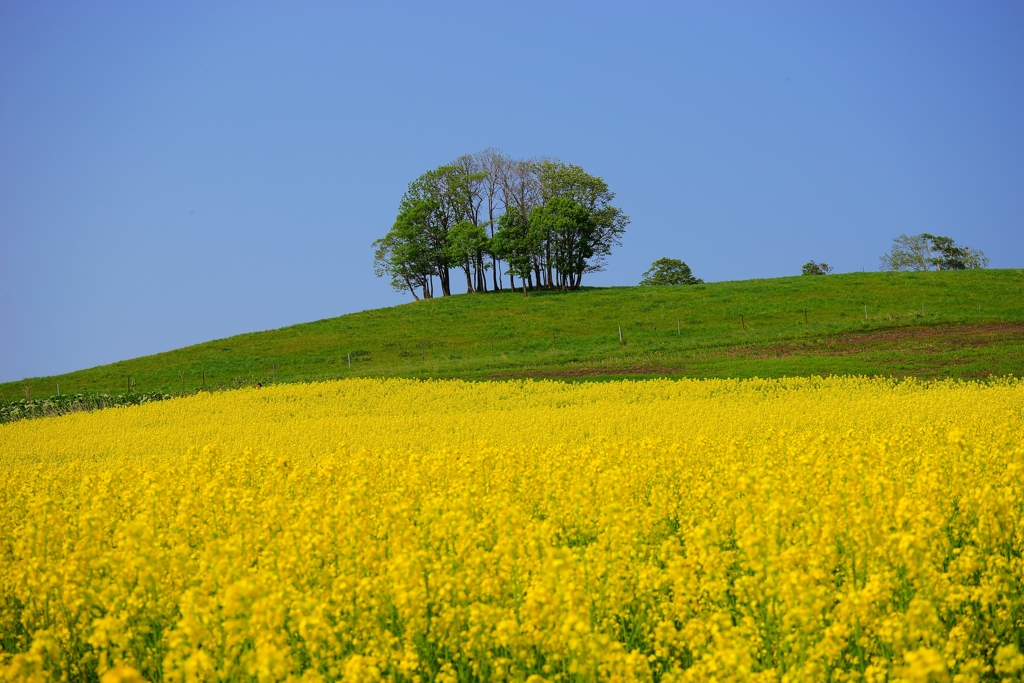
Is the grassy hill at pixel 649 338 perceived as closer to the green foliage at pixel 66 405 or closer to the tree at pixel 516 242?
the tree at pixel 516 242

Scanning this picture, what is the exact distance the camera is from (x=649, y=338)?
157 feet

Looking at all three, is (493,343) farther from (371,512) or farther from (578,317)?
(371,512)

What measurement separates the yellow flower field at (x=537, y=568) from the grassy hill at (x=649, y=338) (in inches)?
894

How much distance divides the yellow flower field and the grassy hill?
22.7 metres

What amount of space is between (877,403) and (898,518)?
15.1 meters

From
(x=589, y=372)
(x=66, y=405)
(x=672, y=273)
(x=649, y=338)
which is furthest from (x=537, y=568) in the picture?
(x=672, y=273)

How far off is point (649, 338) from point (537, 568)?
4305 centimetres

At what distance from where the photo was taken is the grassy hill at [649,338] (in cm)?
3309

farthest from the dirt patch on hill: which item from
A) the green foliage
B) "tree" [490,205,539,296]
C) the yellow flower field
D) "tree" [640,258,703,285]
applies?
"tree" [640,258,703,285]

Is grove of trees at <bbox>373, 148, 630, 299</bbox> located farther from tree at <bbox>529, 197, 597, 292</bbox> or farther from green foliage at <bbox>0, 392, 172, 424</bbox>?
green foliage at <bbox>0, 392, 172, 424</bbox>

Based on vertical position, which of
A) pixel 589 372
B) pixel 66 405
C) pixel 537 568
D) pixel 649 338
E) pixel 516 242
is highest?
pixel 516 242

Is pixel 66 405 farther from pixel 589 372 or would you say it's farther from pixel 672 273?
pixel 672 273

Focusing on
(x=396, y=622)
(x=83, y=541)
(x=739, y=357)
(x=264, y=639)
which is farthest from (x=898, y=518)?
(x=739, y=357)

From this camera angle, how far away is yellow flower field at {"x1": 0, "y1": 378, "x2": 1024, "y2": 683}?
4.35 m
